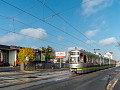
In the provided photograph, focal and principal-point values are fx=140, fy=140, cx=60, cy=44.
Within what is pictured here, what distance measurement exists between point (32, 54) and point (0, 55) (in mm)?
18170

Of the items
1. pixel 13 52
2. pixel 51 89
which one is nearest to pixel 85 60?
pixel 51 89

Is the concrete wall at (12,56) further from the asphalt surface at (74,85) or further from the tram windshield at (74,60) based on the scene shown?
the asphalt surface at (74,85)

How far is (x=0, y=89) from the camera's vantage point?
344 inches

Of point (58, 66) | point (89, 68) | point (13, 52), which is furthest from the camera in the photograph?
point (13, 52)

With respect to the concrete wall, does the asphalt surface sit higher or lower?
lower

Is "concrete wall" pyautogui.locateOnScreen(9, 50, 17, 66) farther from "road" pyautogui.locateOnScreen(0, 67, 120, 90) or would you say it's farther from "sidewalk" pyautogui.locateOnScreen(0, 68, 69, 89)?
"road" pyautogui.locateOnScreen(0, 67, 120, 90)

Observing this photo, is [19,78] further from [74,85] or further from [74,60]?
[74,85]

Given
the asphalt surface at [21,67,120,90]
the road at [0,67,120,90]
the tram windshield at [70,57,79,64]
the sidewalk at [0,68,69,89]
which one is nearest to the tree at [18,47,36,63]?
the sidewalk at [0,68,69,89]

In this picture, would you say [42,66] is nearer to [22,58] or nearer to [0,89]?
[22,58]

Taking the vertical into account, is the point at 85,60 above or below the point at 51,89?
above

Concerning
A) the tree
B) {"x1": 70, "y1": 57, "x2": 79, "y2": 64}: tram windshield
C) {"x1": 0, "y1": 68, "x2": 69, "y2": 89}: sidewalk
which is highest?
the tree

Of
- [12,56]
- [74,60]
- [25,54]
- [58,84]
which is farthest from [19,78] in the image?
[12,56]

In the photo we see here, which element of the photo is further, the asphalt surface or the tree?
the tree

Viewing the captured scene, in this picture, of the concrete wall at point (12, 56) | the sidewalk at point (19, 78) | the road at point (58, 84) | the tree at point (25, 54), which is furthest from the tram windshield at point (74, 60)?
the concrete wall at point (12, 56)
